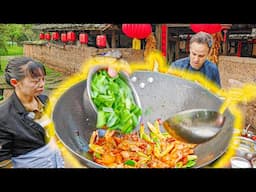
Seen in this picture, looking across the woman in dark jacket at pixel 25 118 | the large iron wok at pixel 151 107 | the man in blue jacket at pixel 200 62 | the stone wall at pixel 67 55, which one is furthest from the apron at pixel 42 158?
the man in blue jacket at pixel 200 62

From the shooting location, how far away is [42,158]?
2859 millimetres

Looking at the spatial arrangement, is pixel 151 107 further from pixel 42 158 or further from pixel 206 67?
pixel 42 158

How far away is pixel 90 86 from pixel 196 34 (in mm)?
923

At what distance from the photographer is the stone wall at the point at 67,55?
286 centimetres

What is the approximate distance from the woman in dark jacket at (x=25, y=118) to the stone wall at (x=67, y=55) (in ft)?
0.28

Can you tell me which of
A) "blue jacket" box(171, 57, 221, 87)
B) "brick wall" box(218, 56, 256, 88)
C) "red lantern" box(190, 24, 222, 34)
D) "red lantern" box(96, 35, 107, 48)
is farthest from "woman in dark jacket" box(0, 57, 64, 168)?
"brick wall" box(218, 56, 256, 88)

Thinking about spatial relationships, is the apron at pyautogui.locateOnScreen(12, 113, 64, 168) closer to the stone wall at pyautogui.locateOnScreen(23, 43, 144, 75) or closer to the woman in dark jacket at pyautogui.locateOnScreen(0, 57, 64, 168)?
the woman in dark jacket at pyautogui.locateOnScreen(0, 57, 64, 168)

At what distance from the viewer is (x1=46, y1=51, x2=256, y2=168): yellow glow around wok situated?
9.29 feet

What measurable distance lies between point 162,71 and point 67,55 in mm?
771

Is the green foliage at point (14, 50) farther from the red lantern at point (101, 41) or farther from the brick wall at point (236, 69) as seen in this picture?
the brick wall at point (236, 69)

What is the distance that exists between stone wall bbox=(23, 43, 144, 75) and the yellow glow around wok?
0.05m

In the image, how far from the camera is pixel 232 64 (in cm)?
289

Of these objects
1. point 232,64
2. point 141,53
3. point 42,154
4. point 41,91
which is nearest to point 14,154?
point 42,154

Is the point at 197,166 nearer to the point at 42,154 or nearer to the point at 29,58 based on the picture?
the point at 42,154
